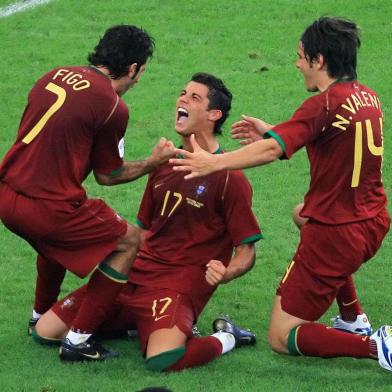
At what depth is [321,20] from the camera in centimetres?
710

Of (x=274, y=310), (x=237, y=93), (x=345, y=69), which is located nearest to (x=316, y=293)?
(x=274, y=310)

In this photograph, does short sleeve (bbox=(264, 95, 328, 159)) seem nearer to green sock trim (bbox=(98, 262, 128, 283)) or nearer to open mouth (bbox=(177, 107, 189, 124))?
open mouth (bbox=(177, 107, 189, 124))

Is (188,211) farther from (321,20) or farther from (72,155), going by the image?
(321,20)

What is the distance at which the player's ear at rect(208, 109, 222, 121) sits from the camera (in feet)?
25.8

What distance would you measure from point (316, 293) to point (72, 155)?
168 centimetres

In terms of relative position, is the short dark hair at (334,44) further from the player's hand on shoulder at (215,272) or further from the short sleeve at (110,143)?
the player's hand on shoulder at (215,272)

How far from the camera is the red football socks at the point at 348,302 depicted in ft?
25.4

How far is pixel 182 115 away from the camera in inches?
310

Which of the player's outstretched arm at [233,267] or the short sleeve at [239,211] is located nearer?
the player's outstretched arm at [233,267]

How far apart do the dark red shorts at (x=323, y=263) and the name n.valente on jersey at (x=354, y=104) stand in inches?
25.2

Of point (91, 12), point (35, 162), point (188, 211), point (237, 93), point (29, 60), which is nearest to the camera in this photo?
point (35, 162)

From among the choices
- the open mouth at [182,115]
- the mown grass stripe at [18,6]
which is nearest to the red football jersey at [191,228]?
the open mouth at [182,115]

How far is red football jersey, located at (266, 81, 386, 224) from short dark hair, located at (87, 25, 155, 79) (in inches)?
46.2

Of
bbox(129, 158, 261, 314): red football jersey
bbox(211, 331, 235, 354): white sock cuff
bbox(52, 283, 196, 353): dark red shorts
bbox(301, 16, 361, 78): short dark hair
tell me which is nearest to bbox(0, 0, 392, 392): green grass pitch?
bbox(211, 331, 235, 354): white sock cuff
